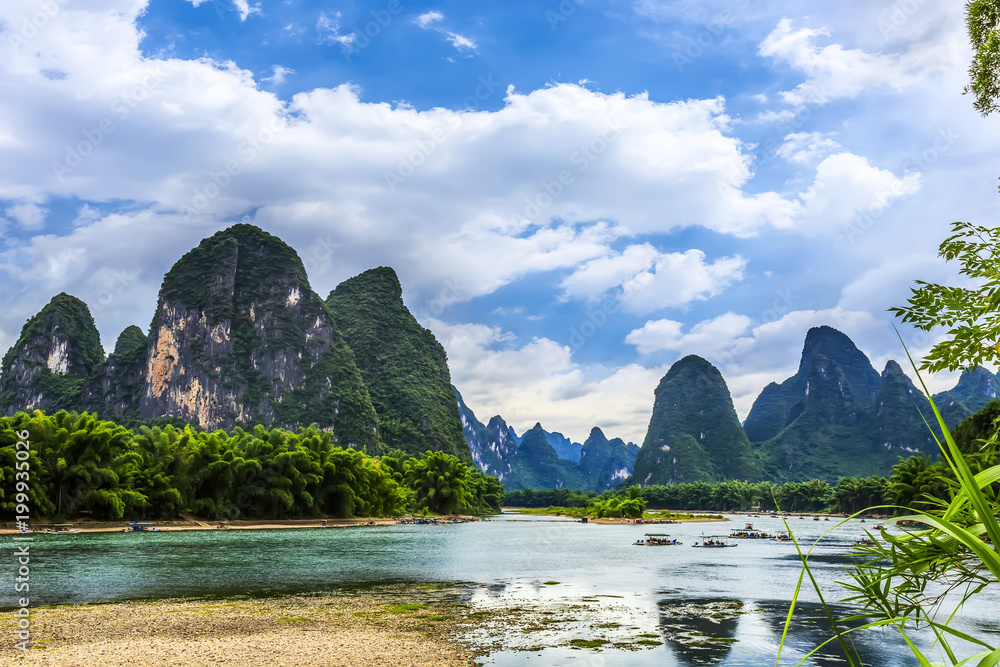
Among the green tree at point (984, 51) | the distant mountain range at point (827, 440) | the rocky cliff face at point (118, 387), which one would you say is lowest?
the distant mountain range at point (827, 440)

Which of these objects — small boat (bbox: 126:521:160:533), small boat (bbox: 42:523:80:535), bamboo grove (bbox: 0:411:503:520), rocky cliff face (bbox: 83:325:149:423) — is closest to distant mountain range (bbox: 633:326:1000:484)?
bamboo grove (bbox: 0:411:503:520)

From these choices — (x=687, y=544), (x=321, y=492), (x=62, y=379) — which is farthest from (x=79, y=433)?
(x=62, y=379)

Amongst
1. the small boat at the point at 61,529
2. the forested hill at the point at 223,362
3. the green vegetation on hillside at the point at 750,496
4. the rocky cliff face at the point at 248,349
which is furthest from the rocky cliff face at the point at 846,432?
the small boat at the point at 61,529

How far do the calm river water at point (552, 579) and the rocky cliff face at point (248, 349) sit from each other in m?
86.2

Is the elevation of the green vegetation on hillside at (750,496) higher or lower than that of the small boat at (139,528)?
lower

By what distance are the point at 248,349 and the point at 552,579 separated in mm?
119779

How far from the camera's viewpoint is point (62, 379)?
126m

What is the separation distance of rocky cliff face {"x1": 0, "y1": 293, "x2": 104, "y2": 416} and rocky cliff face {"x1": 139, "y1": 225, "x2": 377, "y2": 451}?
46.6 feet

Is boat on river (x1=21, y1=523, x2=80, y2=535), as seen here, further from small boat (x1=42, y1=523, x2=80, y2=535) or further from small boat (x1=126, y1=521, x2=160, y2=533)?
small boat (x1=126, y1=521, x2=160, y2=533)

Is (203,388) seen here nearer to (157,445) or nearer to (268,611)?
(157,445)

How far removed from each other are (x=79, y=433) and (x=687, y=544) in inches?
1682

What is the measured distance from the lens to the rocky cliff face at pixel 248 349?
127m

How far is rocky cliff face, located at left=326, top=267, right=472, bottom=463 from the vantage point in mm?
146250
